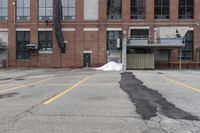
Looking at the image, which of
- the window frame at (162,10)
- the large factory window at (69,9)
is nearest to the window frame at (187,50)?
the window frame at (162,10)

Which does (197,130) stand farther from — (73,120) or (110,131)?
(73,120)

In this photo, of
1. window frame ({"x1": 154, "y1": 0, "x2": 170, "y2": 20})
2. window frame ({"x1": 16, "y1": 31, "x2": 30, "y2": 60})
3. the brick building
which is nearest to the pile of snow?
the brick building

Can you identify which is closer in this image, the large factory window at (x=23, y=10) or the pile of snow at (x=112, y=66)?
the pile of snow at (x=112, y=66)

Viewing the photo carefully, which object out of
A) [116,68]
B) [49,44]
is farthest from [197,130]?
[49,44]

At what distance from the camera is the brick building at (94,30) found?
56562 millimetres

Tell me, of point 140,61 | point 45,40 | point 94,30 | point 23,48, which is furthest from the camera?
point 23,48

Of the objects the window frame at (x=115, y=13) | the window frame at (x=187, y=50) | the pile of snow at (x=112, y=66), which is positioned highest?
the window frame at (x=115, y=13)

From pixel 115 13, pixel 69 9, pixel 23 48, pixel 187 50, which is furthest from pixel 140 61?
pixel 23 48

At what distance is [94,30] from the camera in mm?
57719

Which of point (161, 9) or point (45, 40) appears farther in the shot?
point (45, 40)

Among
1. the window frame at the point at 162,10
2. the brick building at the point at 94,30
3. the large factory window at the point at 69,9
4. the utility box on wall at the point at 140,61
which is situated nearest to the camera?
the utility box on wall at the point at 140,61

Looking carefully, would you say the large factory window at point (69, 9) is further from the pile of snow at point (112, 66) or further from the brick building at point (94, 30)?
the pile of snow at point (112, 66)

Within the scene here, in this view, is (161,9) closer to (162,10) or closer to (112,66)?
(162,10)

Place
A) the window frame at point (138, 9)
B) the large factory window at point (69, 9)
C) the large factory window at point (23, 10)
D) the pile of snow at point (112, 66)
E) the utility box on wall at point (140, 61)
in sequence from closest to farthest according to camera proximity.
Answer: the pile of snow at point (112, 66), the utility box on wall at point (140, 61), the window frame at point (138, 9), the large factory window at point (69, 9), the large factory window at point (23, 10)
